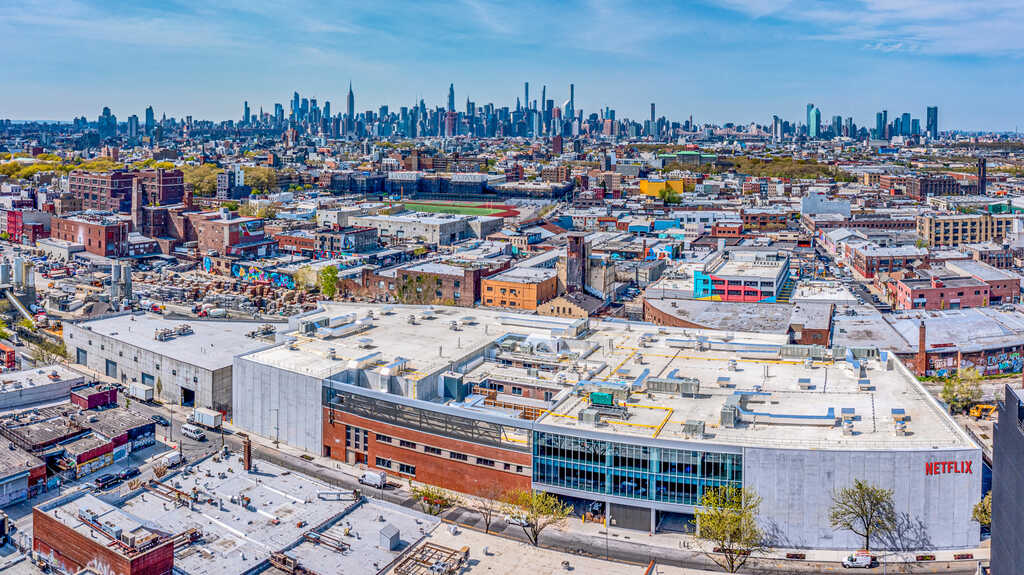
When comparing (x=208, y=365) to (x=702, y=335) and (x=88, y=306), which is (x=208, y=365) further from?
(x=702, y=335)

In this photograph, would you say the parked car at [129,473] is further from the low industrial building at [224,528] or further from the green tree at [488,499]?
the green tree at [488,499]

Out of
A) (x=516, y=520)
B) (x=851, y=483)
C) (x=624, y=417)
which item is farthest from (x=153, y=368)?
(x=851, y=483)

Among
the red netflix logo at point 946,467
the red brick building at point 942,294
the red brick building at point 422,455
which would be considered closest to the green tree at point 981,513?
the red netflix logo at point 946,467

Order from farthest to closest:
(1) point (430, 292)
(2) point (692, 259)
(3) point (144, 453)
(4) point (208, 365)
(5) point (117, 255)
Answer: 1. (5) point (117, 255)
2. (2) point (692, 259)
3. (1) point (430, 292)
4. (4) point (208, 365)
5. (3) point (144, 453)

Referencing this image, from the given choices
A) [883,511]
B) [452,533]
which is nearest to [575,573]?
[452,533]

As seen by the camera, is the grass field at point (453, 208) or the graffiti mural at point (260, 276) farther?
the grass field at point (453, 208)

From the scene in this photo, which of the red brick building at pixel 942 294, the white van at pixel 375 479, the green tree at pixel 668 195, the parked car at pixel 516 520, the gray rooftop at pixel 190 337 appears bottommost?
the parked car at pixel 516 520
